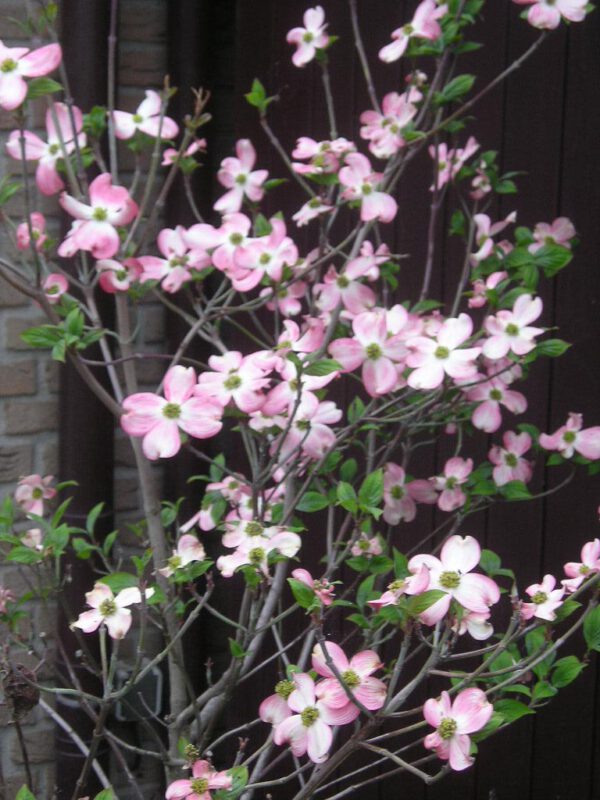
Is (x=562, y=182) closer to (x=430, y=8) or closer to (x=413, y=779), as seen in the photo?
(x=430, y=8)

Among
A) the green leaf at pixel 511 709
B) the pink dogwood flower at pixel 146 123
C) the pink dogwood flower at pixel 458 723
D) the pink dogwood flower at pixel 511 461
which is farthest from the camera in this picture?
the pink dogwood flower at pixel 511 461

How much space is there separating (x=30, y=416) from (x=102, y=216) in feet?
3.12

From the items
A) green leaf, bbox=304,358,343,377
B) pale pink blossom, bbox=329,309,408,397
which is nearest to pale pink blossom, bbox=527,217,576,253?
pale pink blossom, bbox=329,309,408,397

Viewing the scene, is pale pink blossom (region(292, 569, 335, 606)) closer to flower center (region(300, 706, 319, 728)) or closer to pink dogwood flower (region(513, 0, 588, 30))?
flower center (region(300, 706, 319, 728))

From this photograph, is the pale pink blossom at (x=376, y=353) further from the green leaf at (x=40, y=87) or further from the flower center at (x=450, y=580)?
the green leaf at (x=40, y=87)

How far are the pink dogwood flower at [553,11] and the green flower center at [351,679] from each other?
961 millimetres

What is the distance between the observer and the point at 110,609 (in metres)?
1.31

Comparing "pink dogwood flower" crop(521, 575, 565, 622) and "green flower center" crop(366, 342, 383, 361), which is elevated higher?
"green flower center" crop(366, 342, 383, 361)

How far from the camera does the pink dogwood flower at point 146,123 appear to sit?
5.30ft

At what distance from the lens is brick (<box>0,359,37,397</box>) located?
222cm

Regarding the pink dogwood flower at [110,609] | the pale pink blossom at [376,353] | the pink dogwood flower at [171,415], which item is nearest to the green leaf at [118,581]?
the pink dogwood flower at [110,609]

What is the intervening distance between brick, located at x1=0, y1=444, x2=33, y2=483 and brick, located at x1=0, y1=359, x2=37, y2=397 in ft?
0.39

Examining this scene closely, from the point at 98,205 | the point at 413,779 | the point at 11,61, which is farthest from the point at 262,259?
the point at 413,779

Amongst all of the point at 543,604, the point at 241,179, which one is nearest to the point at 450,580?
the point at 543,604
